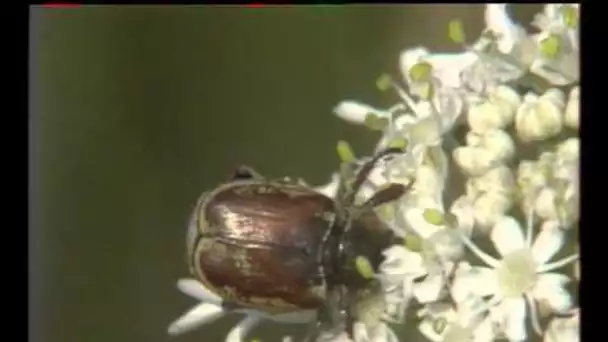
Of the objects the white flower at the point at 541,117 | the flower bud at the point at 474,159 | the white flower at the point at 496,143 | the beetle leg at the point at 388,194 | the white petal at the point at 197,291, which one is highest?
the white flower at the point at 541,117

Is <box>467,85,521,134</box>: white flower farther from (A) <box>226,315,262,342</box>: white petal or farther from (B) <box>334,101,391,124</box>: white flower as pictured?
(A) <box>226,315,262,342</box>: white petal

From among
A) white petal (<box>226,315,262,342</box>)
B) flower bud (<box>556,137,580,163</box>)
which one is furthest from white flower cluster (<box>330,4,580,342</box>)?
white petal (<box>226,315,262,342</box>)

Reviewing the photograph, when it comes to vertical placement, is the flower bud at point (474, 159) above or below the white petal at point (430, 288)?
above

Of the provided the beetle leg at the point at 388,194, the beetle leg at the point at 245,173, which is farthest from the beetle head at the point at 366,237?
the beetle leg at the point at 245,173

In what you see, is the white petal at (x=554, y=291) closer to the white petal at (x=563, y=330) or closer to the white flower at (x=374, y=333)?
the white petal at (x=563, y=330)

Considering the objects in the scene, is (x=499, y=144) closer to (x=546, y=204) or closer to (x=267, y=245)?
(x=546, y=204)
